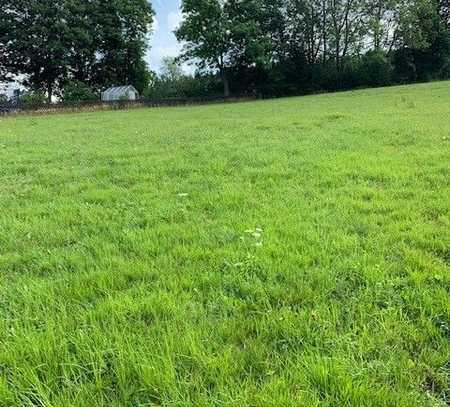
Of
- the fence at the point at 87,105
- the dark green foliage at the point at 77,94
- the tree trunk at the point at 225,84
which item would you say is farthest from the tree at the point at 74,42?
the tree trunk at the point at 225,84

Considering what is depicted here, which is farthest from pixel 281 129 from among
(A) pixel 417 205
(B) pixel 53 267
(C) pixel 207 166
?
(B) pixel 53 267

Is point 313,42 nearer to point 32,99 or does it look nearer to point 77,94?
point 77,94

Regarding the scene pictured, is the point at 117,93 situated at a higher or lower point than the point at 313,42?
lower

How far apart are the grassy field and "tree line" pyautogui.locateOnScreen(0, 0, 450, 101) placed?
35649 mm

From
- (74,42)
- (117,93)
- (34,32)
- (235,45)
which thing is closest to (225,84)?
(235,45)

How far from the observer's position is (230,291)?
94.4 inches

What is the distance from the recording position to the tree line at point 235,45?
1483 inches

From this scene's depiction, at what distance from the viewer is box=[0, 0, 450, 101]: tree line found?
37.7 meters

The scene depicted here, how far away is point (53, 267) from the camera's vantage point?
285 centimetres

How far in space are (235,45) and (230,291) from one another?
1691 inches

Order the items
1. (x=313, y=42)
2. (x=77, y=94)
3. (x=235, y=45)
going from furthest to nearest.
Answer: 1. (x=313, y=42)
2. (x=235, y=45)
3. (x=77, y=94)

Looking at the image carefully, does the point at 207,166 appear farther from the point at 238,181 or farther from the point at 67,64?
the point at 67,64

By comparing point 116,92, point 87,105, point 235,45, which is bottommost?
point 87,105

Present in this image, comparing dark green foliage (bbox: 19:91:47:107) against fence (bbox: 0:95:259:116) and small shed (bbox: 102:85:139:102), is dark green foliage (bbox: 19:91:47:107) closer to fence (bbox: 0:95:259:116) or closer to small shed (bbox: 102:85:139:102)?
fence (bbox: 0:95:259:116)
